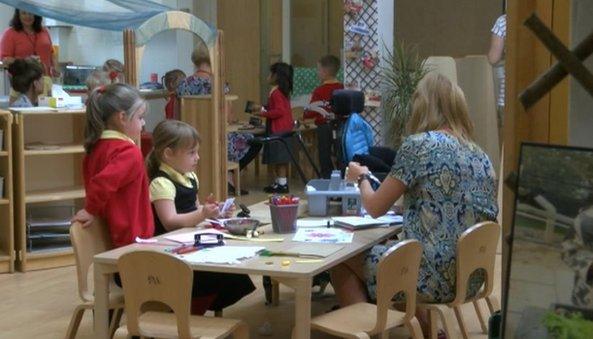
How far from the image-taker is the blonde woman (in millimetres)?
4066

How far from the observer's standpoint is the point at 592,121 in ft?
6.05

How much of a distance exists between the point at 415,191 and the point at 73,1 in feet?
13.4

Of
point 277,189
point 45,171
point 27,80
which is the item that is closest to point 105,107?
point 45,171

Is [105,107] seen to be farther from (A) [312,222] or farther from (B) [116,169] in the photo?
(A) [312,222]

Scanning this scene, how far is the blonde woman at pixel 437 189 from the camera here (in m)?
4.07

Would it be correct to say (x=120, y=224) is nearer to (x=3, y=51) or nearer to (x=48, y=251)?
(x=48, y=251)

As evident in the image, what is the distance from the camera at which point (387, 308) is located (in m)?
3.59

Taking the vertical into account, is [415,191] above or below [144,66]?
below

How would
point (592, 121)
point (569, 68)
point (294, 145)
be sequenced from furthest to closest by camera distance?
point (294, 145) → point (592, 121) → point (569, 68)

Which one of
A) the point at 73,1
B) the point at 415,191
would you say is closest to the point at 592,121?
the point at 415,191

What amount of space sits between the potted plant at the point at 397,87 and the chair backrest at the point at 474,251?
12.1ft

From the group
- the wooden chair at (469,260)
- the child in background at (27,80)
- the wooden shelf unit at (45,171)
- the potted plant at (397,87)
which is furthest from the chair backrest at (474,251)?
the child in background at (27,80)

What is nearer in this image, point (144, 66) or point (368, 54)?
point (368, 54)

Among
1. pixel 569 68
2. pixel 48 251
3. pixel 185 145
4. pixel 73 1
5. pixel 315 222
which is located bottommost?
pixel 48 251
